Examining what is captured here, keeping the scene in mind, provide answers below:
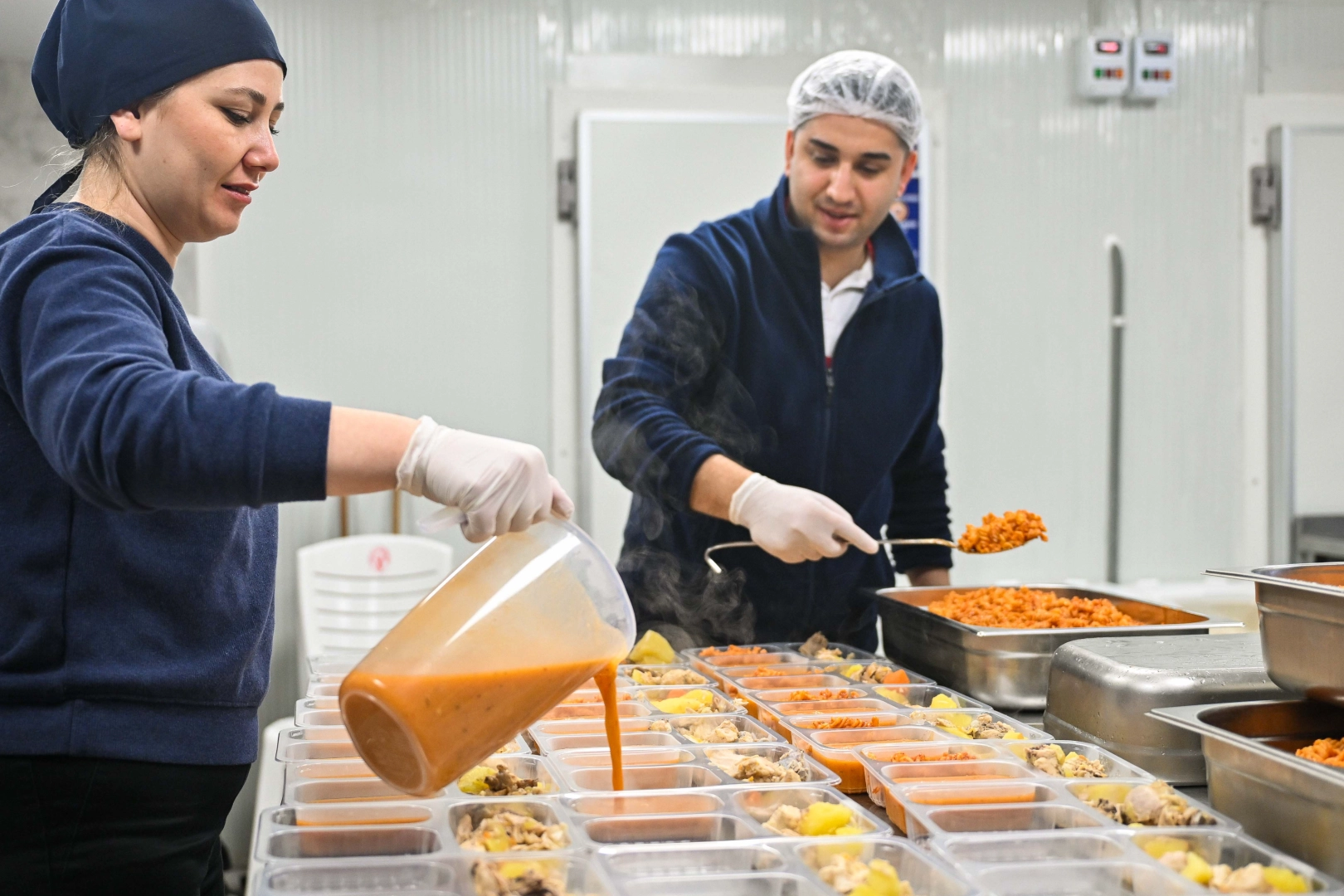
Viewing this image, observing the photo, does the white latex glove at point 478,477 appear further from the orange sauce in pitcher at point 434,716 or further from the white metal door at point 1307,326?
the white metal door at point 1307,326

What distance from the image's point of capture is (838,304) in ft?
9.42

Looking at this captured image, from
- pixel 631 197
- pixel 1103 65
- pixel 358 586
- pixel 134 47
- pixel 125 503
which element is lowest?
pixel 358 586

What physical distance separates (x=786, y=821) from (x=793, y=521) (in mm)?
943

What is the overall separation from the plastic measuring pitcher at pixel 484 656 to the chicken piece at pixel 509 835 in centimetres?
7

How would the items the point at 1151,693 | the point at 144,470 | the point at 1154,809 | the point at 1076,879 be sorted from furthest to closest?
1. the point at 1151,693
2. the point at 1154,809
3. the point at 1076,879
4. the point at 144,470

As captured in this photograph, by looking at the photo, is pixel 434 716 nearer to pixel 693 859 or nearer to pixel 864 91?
pixel 693 859

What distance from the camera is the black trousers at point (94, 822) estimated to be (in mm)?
1307

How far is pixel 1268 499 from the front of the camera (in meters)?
3.99

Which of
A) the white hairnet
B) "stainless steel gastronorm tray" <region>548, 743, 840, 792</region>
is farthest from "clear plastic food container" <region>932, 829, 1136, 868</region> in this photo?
the white hairnet

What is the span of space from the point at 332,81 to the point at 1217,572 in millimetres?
2962

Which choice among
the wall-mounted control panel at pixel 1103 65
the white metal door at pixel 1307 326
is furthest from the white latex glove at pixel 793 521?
the white metal door at pixel 1307 326

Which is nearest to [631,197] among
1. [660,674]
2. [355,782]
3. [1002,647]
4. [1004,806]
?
[660,674]

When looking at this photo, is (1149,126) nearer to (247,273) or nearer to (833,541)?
(833,541)

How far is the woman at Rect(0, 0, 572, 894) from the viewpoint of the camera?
42.8 inches
